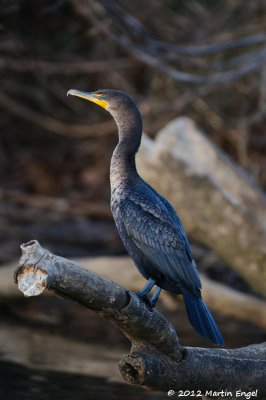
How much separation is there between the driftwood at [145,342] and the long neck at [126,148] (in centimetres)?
90

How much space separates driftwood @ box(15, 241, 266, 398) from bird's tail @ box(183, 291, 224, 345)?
11cm

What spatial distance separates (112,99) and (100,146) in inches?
267

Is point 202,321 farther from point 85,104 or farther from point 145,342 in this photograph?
point 85,104

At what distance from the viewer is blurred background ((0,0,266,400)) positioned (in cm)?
578

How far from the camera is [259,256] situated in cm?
589

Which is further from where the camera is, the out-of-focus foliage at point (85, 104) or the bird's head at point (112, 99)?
the out-of-focus foliage at point (85, 104)

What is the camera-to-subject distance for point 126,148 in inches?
136

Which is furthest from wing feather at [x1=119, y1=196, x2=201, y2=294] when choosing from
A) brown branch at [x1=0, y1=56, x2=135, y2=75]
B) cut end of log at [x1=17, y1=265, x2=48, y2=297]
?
brown branch at [x1=0, y1=56, x2=135, y2=75]

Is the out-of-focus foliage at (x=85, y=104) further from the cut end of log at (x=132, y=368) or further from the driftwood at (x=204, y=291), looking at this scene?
the cut end of log at (x=132, y=368)

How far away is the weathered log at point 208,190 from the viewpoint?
19.0 feet

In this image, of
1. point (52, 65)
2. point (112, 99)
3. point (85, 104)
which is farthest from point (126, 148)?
point (85, 104)

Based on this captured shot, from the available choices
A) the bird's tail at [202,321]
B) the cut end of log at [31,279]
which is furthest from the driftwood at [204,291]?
the cut end of log at [31,279]

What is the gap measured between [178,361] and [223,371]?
288 millimetres

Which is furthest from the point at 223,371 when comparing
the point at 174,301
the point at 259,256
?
the point at 174,301
